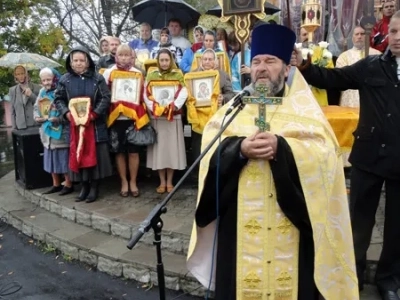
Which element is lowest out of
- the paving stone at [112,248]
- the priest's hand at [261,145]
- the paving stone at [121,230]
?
the paving stone at [112,248]

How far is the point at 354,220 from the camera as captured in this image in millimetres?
3332

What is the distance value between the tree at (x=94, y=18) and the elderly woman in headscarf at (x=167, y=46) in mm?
15009

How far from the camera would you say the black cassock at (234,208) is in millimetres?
2264

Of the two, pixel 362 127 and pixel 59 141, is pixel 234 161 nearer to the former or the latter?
pixel 362 127

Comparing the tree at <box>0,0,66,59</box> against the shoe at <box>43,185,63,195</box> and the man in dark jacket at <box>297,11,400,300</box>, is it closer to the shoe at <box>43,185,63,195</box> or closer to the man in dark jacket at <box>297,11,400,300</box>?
the shoe at <box>43,185,63,195</box>

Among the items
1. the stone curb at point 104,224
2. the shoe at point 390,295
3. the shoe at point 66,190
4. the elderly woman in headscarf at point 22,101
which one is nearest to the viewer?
the shoe at point 390,295

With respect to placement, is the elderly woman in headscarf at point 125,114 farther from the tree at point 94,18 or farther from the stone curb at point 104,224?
the tree at point 94,18

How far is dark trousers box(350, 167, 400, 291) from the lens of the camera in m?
3.16

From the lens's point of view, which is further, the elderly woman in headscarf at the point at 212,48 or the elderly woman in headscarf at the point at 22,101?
the elderly woman in headscarf at the point at 22,101

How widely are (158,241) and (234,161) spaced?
0.58 metres

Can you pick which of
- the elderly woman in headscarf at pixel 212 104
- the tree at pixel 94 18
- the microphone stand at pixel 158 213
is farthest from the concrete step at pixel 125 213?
the tree at pixel 94 18

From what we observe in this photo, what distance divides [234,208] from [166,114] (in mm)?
3198

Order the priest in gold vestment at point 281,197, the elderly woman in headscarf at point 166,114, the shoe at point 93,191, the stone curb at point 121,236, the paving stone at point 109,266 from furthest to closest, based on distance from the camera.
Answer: the shoe at point 93,191
the elderly woman in headscarf at point 166,114
the paving stone at point 109,266
the stone curb at point 121,236
the priest in gold vestment at point 281,197

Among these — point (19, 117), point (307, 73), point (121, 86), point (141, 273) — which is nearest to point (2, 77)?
point (19, 117)
